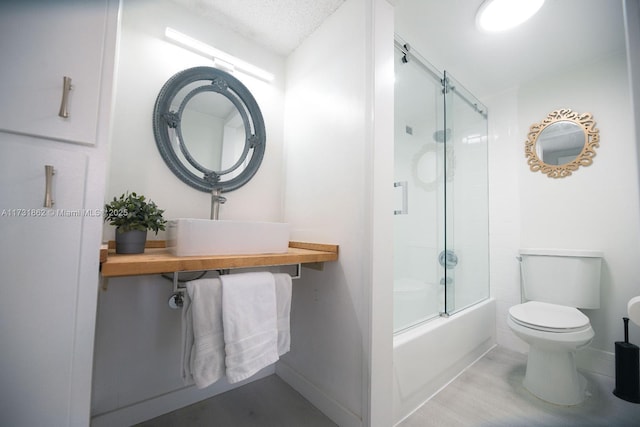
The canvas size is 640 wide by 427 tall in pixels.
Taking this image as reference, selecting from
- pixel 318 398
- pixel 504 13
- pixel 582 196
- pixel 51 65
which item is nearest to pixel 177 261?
pixel 51 65

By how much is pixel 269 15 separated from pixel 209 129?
0.74 m

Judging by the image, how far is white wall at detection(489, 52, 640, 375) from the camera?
5.52 feet

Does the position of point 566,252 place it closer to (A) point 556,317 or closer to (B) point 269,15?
(A) point 556,317

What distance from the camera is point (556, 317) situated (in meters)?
1.49

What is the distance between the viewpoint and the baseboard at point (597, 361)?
5.46ft

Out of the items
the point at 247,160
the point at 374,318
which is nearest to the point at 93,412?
the point at 374,318

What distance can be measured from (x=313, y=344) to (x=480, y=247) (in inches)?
67.3

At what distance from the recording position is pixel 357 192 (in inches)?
47.3

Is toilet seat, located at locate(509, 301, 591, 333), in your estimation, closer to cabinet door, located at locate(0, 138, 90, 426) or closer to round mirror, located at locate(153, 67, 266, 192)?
round mirror, located at locate(153, 67, 266, 192)

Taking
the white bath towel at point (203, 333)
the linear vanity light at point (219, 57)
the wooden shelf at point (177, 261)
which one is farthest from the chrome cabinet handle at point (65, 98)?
the linear vanity light at point (219, 57)

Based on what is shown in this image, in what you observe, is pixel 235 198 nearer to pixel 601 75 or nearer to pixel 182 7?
pixel 182 7

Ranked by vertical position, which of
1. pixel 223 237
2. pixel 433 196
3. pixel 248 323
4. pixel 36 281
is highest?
pixel 433 196

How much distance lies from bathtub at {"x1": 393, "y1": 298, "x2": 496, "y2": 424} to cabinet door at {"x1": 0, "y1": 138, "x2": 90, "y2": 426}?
126 cm

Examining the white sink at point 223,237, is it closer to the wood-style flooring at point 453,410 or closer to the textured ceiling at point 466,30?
the wood-style flooring at point 453,410
